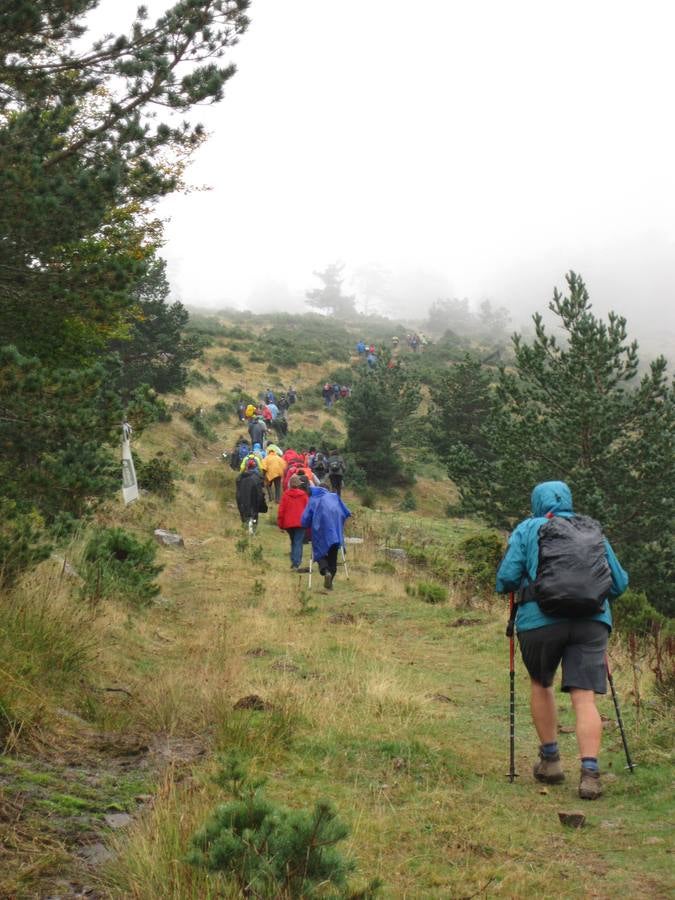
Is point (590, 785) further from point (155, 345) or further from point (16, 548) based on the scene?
point (155, 345)

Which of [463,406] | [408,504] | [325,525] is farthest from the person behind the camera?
[463,406]

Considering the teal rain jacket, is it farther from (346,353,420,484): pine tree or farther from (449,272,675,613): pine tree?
(346,353,420,484): pine tree

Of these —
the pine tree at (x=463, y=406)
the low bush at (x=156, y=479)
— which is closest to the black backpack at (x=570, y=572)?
the low bush at (x=156, y=479)

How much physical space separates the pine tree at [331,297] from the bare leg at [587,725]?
125 m

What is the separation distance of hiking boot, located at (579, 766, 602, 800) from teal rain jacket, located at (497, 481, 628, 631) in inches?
32.8

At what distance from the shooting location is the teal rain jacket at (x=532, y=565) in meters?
5.04

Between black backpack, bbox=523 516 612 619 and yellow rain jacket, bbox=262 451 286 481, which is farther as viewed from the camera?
yellow rain jacket, bbox=262 451 286 481

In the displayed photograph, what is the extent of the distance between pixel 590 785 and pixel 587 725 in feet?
1.04

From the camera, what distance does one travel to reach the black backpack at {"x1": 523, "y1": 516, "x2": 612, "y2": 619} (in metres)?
4.82

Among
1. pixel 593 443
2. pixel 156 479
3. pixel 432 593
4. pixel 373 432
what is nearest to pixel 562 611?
pixel 432 593

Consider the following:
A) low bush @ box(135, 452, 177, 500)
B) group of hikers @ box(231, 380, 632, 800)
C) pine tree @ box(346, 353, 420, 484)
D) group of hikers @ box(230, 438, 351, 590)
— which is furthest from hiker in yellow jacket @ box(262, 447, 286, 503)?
group of hikers @ box(231, 380, 632, 800)

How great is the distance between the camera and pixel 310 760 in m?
4.81

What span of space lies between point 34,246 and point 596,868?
5687 mm

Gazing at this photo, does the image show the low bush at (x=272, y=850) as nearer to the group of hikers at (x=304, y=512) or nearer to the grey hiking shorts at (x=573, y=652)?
the grey hiking shorts at (x=573, y=652)
